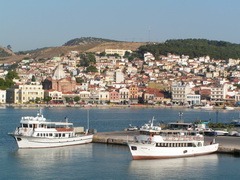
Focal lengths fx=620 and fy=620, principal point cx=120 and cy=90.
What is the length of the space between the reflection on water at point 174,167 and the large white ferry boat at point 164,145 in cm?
32

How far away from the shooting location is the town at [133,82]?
100m

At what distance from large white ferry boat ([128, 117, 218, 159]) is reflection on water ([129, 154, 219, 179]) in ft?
1.05

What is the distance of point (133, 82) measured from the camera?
4658 inches

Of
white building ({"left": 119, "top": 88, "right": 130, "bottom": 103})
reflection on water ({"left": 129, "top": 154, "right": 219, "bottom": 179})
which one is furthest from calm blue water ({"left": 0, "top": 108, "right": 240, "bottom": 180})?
white building ({"left": 119, "top": 88, "right": 130, "bottom": 103})

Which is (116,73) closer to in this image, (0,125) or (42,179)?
(0,125)

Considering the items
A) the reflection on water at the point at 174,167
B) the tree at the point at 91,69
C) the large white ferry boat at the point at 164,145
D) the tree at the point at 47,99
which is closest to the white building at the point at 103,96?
the tree at the point at 47,99

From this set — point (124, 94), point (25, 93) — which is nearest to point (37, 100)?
point (25, 93)

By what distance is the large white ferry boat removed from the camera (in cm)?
2956

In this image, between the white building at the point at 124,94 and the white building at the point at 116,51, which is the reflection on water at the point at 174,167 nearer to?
the white building at the point at 124,94

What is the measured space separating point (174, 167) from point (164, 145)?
178 centimetres

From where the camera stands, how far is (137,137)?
97.6ft

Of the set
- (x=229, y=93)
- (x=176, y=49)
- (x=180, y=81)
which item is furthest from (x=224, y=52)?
(x=229, y=93)

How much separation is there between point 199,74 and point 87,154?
10401 centimetres

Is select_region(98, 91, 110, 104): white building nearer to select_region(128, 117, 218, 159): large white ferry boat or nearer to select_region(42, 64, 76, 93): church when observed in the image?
select_region(42, 64, 76, 93): church
